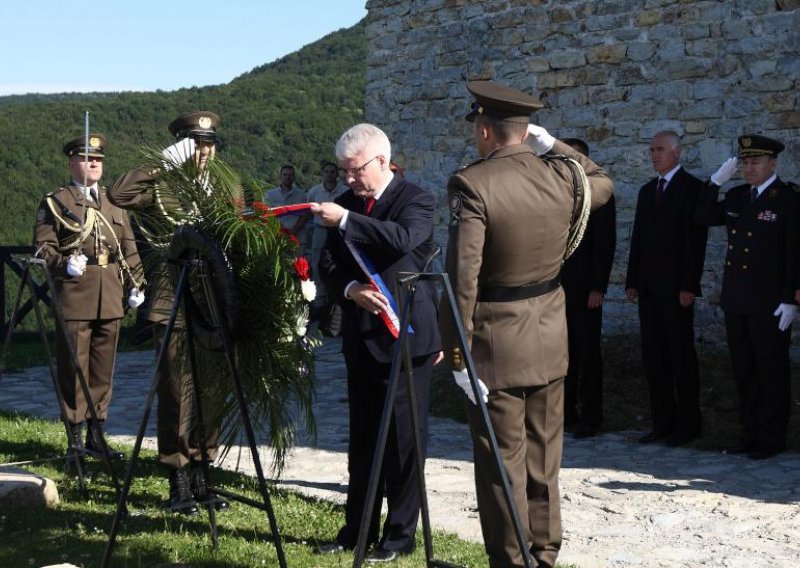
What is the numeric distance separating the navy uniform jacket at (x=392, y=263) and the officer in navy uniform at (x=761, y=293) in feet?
9.83

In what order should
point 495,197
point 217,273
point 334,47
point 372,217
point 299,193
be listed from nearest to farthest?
point 495,197 → point 217,273 → point 372,217 → point 299,193 → point 334,47

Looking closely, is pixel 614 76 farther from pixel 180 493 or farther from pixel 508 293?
pixel 508 293

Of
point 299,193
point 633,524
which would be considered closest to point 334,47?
point 299,193

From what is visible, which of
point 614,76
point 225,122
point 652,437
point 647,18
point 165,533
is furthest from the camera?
point 225,122

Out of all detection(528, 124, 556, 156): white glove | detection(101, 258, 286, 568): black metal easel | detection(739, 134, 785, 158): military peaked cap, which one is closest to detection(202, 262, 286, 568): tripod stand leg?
detection(101, 258, 286, 568): black metal easel

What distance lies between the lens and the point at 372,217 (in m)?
4.77

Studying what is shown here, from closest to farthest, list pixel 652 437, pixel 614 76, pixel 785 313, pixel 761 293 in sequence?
pixel 785 313
pixel 761 293
pixel 652 437
pixel 614 76

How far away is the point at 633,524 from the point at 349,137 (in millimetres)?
2434

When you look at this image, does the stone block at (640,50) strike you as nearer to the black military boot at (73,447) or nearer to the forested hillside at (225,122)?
the black military boot at (73,447)

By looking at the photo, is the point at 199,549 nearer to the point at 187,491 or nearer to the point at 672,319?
the point at 187,491

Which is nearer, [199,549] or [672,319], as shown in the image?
[199,549]

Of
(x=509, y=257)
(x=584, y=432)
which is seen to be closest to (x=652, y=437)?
(x=584, y=432)

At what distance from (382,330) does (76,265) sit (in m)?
2.70

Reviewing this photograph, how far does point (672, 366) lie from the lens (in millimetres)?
7633
